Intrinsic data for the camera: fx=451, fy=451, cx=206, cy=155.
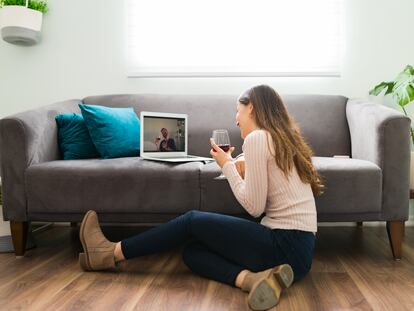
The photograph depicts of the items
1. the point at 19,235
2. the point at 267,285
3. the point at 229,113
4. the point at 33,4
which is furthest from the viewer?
the point at 33,4

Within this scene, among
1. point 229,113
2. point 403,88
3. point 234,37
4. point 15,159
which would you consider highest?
point 234,37

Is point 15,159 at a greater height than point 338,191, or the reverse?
point 15,159

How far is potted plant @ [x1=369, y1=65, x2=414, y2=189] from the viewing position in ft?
8.46

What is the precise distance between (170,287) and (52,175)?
2.65 ft

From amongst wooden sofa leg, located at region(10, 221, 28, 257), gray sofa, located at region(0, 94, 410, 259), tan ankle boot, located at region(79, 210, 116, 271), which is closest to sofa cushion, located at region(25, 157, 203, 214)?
gray sofa, located at region(0, 94, 410, 259)

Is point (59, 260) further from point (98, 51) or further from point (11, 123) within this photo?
point (98, 51)

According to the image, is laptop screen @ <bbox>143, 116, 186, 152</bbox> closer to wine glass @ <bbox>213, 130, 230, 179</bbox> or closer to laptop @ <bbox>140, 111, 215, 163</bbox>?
laptop @ <bbox>140, 111, 215, 163</bbox>

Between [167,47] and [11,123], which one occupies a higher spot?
[167,47]

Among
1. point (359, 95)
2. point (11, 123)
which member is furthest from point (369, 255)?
point (11, 123)

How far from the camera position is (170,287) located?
69.4 inches

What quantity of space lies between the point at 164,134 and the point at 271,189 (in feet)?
2.82

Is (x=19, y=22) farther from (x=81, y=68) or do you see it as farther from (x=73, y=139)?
(x=73, y=139)

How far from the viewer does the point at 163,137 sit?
237 centimetres


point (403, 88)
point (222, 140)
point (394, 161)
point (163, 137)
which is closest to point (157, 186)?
point (163, 137)
